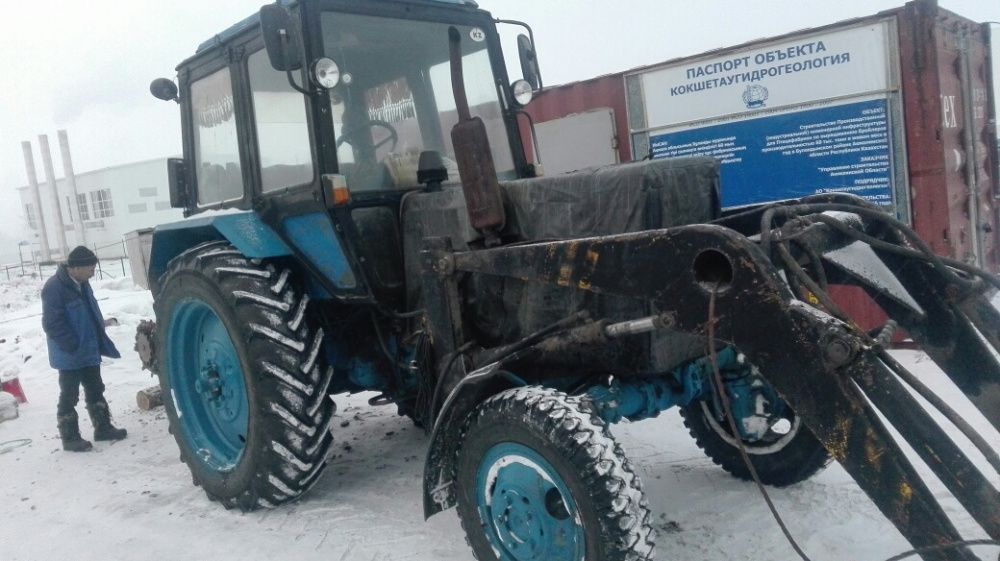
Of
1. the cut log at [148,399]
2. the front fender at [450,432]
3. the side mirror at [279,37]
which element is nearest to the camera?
the front fender at [450,432]

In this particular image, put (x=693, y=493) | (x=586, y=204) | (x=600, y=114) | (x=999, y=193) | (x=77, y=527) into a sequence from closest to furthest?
(x=586, y=204), (x=693, y=493), (x=77, y=527), (x=999, y=193), (x=600, y=114)

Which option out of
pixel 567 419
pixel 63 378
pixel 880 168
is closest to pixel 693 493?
pixel 567 419

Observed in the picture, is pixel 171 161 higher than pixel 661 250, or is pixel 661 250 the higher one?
pixel 171 161

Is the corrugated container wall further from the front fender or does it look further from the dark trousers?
the dark trousers

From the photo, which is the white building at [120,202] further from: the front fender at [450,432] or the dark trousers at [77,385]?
the front fender at [450,432]

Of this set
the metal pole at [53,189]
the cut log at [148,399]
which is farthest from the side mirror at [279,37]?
the metal pole at [53,189]

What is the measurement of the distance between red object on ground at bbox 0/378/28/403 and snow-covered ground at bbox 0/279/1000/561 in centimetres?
167

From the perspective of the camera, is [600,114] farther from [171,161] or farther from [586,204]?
[586,204]

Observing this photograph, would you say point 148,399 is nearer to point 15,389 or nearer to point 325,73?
point 15,389

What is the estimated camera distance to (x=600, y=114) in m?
7.90

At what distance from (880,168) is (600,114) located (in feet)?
8.83

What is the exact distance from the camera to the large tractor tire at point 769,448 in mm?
3639

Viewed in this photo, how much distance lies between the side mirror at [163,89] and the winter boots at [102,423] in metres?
2.51

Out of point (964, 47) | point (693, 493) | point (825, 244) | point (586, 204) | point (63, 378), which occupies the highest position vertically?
point (964, 47)
